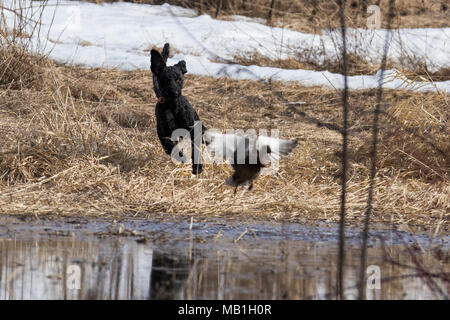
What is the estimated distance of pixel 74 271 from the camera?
4.43m

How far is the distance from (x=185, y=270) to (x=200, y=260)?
11.7 inches

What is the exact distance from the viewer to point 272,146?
6.55 metres

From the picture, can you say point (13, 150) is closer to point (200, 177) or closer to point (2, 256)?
point (200, 177)

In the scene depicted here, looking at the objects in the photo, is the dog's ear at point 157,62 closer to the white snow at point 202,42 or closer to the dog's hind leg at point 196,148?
the dog's hind leg at point 196,148

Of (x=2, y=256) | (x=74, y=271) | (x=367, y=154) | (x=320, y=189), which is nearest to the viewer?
(x=74, y=271)

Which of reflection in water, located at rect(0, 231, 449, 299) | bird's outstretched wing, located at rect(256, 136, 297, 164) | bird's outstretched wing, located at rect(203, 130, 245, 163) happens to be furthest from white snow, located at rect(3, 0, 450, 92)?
reflection in water, located at rect(0, 231, 449, 299)

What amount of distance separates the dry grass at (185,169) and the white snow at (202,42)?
7.33ft

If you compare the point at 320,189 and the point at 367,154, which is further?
the point at 367,154

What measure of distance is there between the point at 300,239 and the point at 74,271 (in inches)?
75.3

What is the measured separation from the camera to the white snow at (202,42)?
40.5 ft

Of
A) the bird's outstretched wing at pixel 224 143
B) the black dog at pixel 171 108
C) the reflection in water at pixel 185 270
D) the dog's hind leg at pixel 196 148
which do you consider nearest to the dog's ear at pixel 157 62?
the black dog at pixel 171 108

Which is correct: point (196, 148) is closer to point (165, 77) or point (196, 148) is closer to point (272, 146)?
point (165, 77)
